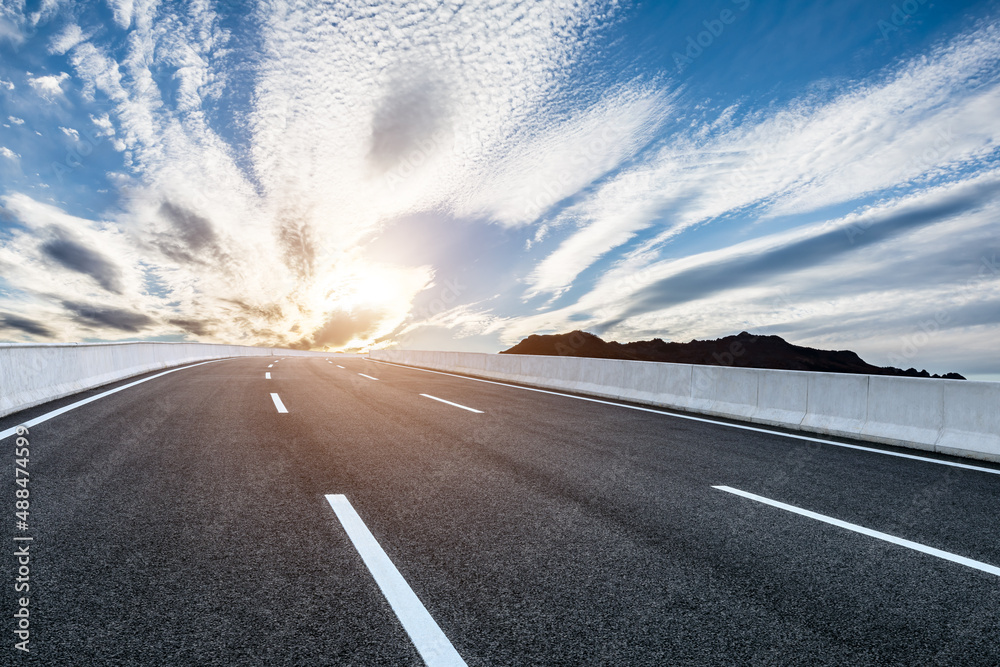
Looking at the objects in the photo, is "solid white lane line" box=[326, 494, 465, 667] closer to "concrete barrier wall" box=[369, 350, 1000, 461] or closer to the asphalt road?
the asphalt road

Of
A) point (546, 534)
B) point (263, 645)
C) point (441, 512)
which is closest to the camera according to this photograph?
point (263, 645)

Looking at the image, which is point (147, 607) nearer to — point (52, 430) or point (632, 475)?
point (632, 475)

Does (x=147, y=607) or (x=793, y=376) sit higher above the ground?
(x=793, y=376)

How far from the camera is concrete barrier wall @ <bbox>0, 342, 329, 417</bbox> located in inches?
354

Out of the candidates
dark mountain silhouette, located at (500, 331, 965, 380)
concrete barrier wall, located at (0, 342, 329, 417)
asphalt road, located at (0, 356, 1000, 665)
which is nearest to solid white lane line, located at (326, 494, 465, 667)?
asphalt road, located at (0, 356, 1000, 665)

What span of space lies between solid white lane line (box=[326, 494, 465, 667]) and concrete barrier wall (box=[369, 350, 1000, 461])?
7762mm

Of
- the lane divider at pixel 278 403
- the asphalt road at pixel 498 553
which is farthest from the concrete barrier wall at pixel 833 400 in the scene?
the lane divider at pixel 278 403

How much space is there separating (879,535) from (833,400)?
566 cm

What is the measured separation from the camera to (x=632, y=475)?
5.74 metres

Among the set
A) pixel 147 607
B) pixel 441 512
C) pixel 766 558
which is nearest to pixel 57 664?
pixel 147 607

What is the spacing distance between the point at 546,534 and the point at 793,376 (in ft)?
25.0

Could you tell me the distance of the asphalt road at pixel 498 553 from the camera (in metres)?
2.54

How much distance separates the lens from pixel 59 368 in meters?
11.3

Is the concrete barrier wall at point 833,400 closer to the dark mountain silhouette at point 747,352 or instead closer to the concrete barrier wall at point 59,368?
the concrete barrier wall at point 59,368
